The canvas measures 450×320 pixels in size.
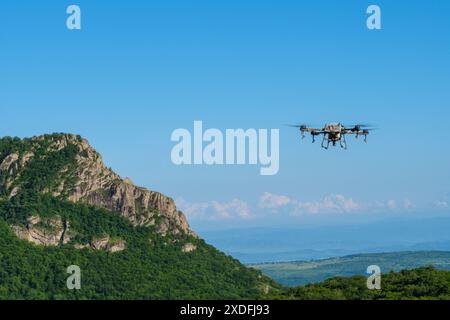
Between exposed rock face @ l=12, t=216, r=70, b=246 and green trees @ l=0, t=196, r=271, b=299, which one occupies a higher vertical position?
exposed rock face @ l=12, t=216, r=70, b=246

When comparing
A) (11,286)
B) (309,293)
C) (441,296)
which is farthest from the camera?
(11,286)

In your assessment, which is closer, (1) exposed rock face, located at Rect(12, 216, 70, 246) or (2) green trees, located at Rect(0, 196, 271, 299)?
(2) green trees, located at Rect(0, 196, 271, 299)

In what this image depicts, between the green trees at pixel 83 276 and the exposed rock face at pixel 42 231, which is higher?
the exposed rock face at pixel 42 231

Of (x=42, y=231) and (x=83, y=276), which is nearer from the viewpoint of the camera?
(x=83, y=276)

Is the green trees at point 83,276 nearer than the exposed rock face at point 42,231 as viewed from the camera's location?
Yes

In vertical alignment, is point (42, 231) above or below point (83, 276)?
above
